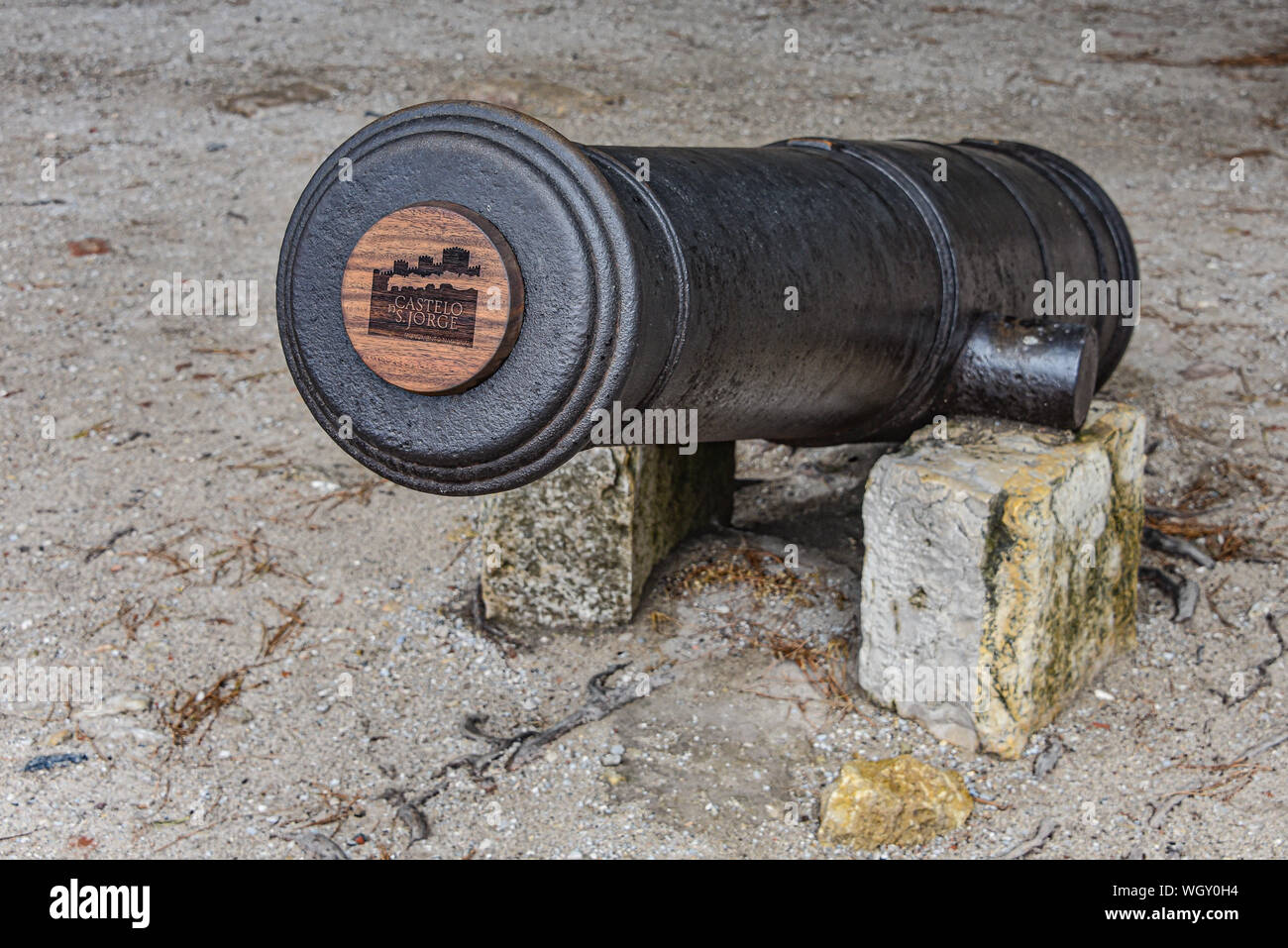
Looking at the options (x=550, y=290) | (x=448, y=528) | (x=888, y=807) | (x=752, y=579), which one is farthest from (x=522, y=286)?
(x=448, y=528)

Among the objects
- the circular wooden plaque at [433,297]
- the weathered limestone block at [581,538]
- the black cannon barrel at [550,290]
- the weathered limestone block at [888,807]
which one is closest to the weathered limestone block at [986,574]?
the weathered limestone block at [888,807]

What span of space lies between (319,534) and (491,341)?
257cm

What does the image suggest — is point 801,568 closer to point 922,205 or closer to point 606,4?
point 922,205

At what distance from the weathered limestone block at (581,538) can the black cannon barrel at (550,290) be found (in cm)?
80

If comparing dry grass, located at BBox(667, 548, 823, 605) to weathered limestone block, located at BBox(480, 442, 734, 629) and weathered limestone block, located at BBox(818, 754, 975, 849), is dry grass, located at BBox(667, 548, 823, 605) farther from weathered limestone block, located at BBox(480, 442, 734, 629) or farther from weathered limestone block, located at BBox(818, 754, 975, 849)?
weathered limestone block, located at BBox(818, 754, 975, 849)

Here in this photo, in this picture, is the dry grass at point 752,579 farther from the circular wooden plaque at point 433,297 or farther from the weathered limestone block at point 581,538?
the circular wooden plaque at point 433,297

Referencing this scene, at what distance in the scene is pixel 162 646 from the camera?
376cm

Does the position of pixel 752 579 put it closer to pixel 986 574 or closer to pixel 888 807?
pixel 986 574

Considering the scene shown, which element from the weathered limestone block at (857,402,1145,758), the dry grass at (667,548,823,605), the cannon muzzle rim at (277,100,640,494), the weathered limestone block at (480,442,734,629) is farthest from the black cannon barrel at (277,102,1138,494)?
the dry grass at (667,548,823,605)

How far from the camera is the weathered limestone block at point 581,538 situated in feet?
12.1

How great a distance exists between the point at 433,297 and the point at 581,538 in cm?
182

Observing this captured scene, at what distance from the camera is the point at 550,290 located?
2.04 metres
